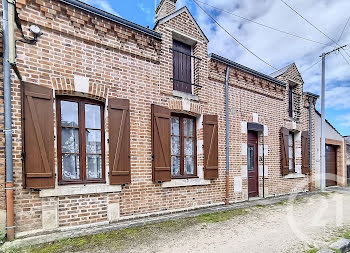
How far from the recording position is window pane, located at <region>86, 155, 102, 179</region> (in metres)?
4.58

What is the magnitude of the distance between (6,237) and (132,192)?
2.34 metres

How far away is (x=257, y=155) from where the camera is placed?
7984 mm

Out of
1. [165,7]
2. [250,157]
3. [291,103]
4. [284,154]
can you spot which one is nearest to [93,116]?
[165,7]

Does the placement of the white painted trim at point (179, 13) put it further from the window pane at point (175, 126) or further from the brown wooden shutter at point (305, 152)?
the brown wooden shutter at point (305, 152)

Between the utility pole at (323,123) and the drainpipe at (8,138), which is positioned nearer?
the drainpipe at (8,138)

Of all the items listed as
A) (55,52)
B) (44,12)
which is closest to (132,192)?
(55,52)

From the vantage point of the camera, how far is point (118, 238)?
→ 3916mm

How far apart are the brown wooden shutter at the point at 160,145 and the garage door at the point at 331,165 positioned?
1046 cm

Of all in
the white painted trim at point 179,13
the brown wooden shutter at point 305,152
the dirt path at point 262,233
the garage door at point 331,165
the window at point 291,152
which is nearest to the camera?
the dirt path at point 262,233

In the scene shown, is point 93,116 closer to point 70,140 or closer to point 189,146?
point 70,140

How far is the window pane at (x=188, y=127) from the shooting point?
6125 millimetres

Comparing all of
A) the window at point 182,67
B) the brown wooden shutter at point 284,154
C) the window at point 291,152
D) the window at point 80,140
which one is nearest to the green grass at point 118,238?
the window at point 80,140

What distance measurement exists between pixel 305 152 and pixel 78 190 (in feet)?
31.4

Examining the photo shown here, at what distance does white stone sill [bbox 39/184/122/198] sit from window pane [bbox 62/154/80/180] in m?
0.25
